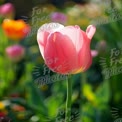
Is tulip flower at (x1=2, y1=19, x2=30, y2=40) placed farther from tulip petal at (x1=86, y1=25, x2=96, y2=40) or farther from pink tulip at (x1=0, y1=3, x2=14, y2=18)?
tulip petal at (x1=86, y1=25, x2=96, y2=40)

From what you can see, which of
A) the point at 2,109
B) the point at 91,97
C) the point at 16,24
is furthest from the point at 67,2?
the point at 2,109

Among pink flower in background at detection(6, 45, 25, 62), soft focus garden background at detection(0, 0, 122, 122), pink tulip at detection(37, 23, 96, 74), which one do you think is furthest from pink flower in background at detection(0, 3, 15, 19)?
pink tulip at detection(37, 23, 96, 74)

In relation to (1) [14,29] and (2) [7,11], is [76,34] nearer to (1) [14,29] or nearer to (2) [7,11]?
(1) [14,29]

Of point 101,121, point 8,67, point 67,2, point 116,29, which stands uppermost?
point 67,2

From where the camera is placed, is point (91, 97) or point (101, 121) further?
point (91, 97)

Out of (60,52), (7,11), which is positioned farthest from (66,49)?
(7,11)

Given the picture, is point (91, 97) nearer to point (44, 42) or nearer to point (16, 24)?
point (16, 24)

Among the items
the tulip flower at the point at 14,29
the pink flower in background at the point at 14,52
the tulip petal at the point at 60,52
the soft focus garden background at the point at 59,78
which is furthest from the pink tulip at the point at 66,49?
the tulip flower at the point at 14,29

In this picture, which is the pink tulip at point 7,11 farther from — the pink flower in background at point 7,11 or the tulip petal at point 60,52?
the tulip petal at point 60,52
